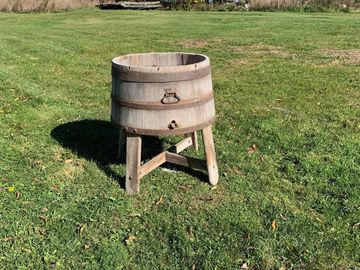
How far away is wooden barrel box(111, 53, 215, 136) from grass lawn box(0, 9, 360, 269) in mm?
685

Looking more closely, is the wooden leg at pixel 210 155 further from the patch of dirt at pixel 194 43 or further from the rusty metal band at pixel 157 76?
the patch of dirt at pixel 194 43

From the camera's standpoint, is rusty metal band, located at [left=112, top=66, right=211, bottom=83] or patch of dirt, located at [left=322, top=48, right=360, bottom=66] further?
patch of dirt, located at [left=322, top=48, right=360, bottom=66]

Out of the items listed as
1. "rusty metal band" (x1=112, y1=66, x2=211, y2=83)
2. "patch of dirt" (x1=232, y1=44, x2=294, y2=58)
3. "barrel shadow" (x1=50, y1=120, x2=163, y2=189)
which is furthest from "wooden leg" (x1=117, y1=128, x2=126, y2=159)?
"patch of dirt" (x1=232, y1=44, x2=294, y2=58)

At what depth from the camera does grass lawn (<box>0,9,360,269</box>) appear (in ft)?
10.6

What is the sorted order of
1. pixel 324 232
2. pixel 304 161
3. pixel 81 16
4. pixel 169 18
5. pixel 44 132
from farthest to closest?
pixel 81 16 < pixel 169 18 < pixel 44 132 < pixel 304 161 < pixel 324 232

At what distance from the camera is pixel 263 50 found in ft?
35.2

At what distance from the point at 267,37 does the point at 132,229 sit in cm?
1024

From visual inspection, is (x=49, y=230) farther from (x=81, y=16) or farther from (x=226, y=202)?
(x=81, y=16)

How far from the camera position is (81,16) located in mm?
21109

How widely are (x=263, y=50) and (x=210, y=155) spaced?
23.9 feet

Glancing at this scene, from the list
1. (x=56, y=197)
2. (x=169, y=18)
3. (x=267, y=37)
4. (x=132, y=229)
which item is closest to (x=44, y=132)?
(x=56, y=197)

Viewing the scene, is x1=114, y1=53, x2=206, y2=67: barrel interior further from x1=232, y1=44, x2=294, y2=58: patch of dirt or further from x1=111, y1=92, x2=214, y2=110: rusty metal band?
x1=232, y1=44, x2=294, y2=58: patch of dirt

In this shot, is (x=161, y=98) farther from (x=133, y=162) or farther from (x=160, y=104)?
(x=133, y=162)

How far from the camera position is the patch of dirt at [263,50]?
10186 mm
